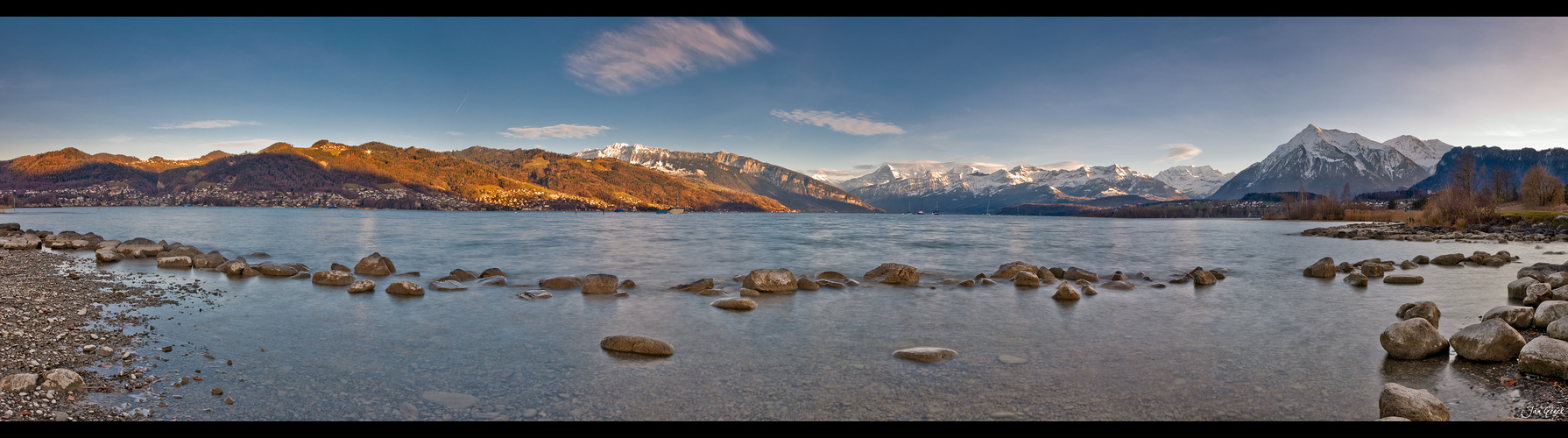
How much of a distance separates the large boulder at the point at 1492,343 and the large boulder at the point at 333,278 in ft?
72.3

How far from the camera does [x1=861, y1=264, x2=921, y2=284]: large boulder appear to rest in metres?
18.4

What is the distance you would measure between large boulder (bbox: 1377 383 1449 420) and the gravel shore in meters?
11.7

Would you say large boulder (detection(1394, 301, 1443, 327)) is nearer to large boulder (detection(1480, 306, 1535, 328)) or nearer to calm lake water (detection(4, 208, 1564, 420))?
calm lake water (detection(4, 208, 1564, 420))

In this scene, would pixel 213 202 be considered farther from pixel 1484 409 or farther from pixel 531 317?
pixel 1484 409

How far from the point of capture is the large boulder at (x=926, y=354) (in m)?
8.64

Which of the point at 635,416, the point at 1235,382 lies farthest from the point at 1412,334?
the point at 635,416

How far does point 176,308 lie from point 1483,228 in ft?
280

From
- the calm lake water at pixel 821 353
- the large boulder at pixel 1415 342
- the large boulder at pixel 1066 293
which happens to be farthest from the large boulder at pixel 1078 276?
the large boulder at pixel 1415 342

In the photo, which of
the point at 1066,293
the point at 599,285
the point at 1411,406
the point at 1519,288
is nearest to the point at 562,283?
the point at 599,285

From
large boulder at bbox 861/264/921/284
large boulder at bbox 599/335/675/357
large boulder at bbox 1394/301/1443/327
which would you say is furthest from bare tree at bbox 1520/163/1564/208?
large boulder at bbox 599/335/675/357

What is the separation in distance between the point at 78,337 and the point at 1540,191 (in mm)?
124133

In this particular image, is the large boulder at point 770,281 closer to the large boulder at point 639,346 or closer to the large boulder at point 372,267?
the large boulder at point 639,346

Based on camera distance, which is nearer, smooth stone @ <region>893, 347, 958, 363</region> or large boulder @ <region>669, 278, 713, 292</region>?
smooth stone @ <region>893, 347, 958, 363</region>

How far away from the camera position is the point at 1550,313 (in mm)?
9766
